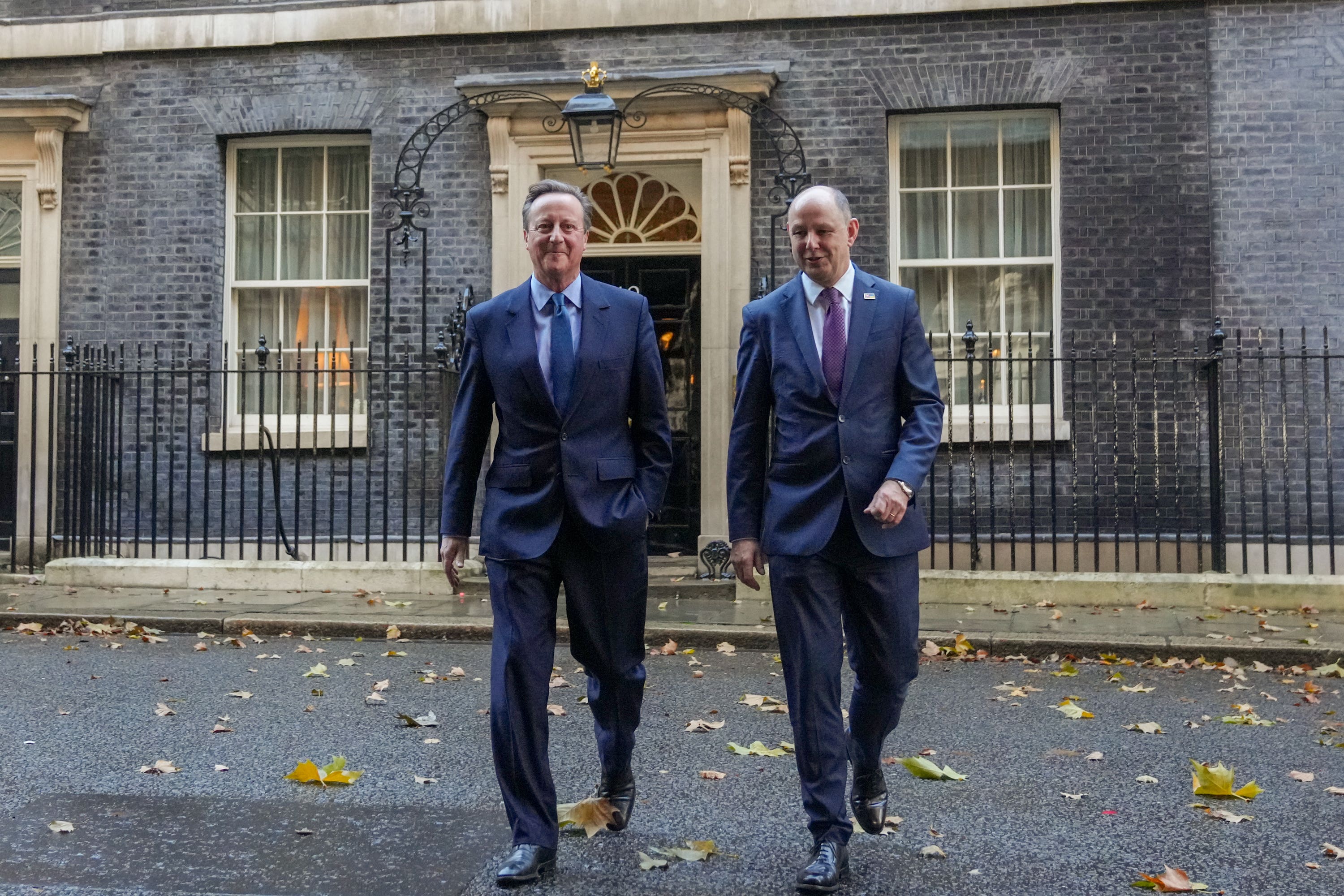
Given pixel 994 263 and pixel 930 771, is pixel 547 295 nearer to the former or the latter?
pixel 930 771


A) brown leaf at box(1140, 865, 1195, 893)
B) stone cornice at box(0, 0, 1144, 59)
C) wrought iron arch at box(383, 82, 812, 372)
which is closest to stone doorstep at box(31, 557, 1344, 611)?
wrought iron arch at box(383, 82, 812, 372)

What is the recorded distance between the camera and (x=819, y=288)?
3.83 m

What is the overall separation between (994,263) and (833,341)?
772 cm

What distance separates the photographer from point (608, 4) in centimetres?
1132

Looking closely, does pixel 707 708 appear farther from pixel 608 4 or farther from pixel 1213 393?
pixel 608 4

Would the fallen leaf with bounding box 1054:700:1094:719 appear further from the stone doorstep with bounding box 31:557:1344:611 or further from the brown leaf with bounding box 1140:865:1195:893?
the stone doorstep with bounding box 31:557:1344:611

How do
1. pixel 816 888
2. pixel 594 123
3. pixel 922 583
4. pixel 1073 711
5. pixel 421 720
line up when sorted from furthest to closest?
pixel 594 123 < pixel 922 583 < pixel 1073 711 < pixel 421 720 < pixel 816 888

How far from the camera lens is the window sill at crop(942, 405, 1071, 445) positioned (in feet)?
34.6

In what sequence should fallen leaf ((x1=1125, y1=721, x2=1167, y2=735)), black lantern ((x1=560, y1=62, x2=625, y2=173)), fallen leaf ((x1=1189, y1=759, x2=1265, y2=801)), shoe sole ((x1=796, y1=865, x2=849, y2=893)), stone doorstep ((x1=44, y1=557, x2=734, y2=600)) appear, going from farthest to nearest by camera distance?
black lantern ((x1=560, y1=62, x2=625, y2=173))
stone doorstep ((x1=44, y1=557, x2=734, y2=600))
fallen leaf ((x1=1125, y1=721, x2=1167, y2=735))
fallen leaf ((x1=1189, y1=759, x2=1265, y2=801))
shoe sole ((x1=796, y1=865, x2=849, y2=893))

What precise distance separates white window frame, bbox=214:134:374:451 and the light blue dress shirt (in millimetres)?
7790

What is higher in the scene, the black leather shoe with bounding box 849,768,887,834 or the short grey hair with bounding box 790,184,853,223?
the short grey hair with bounding box 790,184,853,223

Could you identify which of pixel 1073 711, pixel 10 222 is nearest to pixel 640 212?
pixel 10 222

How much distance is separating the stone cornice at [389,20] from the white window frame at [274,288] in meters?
0.87

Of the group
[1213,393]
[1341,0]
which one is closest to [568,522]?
[1213,393]
